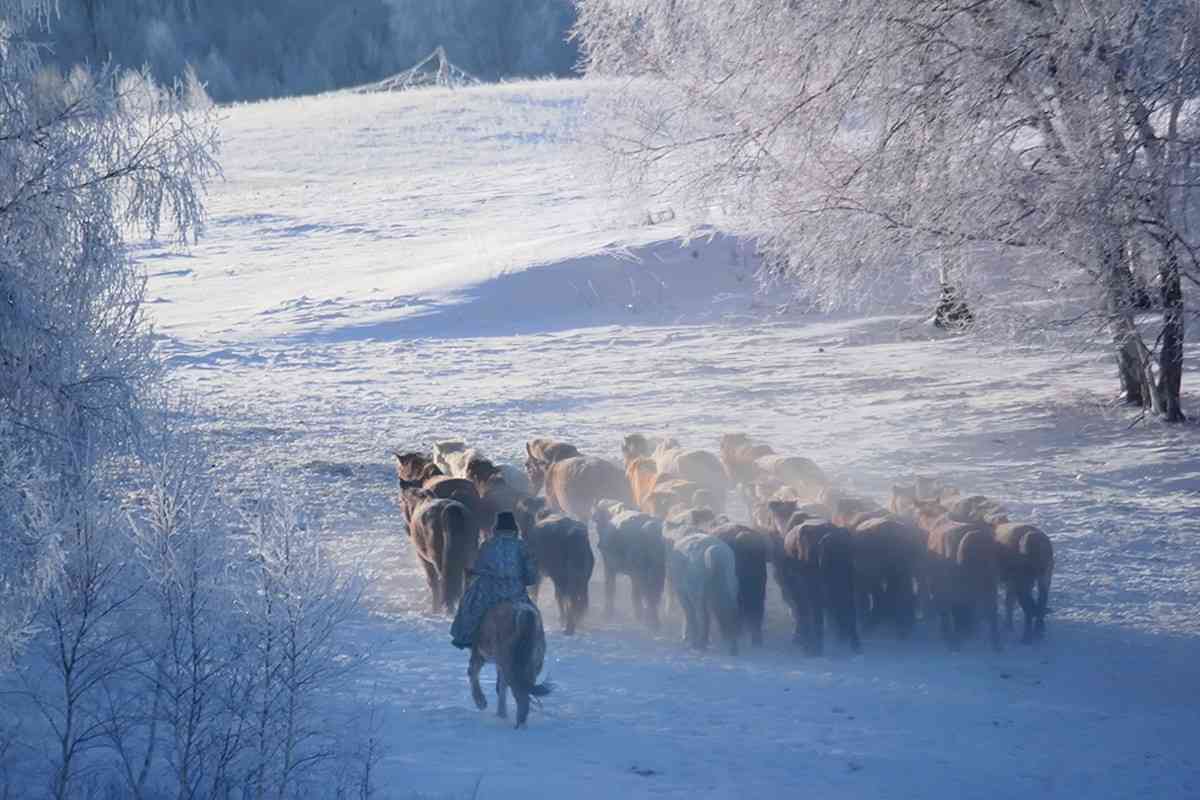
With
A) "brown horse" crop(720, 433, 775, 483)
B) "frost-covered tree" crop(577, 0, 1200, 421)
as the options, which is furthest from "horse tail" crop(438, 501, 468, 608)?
"frost-covered tree" crop(577, 0, 1200, 421)

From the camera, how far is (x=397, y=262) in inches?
1219

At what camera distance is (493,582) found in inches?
354

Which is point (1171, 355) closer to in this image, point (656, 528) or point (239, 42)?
point (656, 528)

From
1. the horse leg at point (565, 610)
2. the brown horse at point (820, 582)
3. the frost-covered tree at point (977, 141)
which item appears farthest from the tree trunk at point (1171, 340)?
the horse leg at point (565, 610)

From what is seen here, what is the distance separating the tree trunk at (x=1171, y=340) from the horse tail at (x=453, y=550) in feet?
23.5

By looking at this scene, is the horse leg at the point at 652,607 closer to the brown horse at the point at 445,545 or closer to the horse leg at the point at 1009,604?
the brown horse at the point at 445,545

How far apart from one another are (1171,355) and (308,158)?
116ft

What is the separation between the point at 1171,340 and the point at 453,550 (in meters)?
7.99

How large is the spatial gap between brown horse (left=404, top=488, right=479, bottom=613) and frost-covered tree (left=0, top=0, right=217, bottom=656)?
228cm

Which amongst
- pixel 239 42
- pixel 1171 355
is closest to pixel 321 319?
pixel 1171 355

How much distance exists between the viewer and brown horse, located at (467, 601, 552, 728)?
883 cm

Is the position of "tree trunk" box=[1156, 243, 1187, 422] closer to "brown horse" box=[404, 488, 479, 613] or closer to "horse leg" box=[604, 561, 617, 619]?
"horse leg" box=[604, 561, 617, 619]

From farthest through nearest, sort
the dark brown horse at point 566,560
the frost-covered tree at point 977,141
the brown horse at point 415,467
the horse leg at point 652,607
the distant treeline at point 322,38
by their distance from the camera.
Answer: the distant treeline at point 322,38
the frost-covered tree at point 977,141
the brown horse at point 415,467
the horse leg at point 652,607
the dark brown horse at point 566,560

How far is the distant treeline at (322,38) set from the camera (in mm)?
73375
